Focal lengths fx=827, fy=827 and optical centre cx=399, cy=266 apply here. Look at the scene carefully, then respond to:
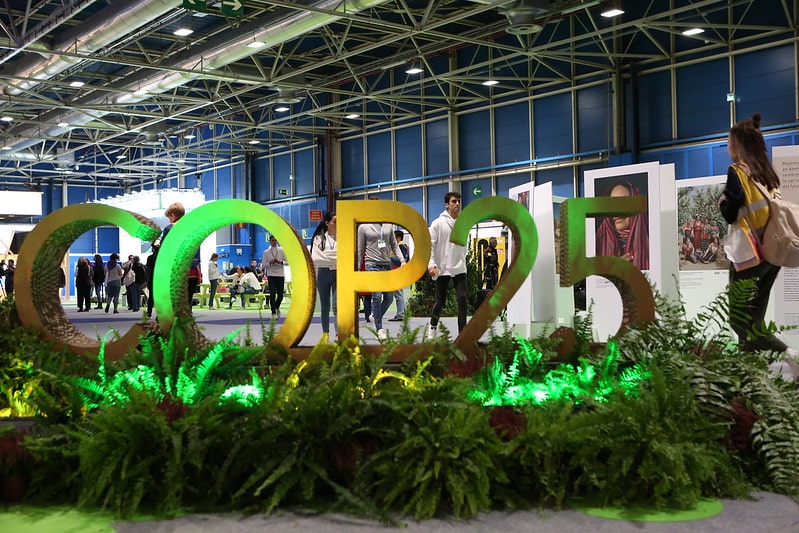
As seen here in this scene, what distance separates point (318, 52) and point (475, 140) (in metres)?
5.18

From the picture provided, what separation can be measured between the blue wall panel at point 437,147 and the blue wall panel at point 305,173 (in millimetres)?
5831

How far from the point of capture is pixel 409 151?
26500 mm

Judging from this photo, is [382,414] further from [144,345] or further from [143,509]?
[144,345]

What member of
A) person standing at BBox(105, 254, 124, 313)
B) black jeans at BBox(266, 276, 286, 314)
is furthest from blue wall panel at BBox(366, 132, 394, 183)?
black jeans at BBox(266, 276, 286, 314)

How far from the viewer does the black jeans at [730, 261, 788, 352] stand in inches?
184

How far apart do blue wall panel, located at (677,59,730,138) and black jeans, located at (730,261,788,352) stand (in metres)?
14.6

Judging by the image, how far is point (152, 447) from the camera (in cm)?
331

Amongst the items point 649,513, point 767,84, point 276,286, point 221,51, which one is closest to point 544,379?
point 649,513

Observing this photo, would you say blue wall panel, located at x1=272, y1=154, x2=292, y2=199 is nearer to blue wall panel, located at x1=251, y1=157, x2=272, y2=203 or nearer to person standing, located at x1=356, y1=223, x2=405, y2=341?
blue wall panel, located at x1=251, y1=157, x2=272, y2=203

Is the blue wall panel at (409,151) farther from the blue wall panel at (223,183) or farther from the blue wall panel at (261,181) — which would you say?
the blue wall panel at (223,183)

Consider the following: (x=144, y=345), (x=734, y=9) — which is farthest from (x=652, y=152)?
(x=144, y=345)

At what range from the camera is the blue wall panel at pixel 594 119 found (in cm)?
2039

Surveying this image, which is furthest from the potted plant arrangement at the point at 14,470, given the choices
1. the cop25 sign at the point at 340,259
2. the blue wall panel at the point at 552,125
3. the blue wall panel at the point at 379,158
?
the blue wall panel at the point at 379,158

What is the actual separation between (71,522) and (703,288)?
24.9 feet
